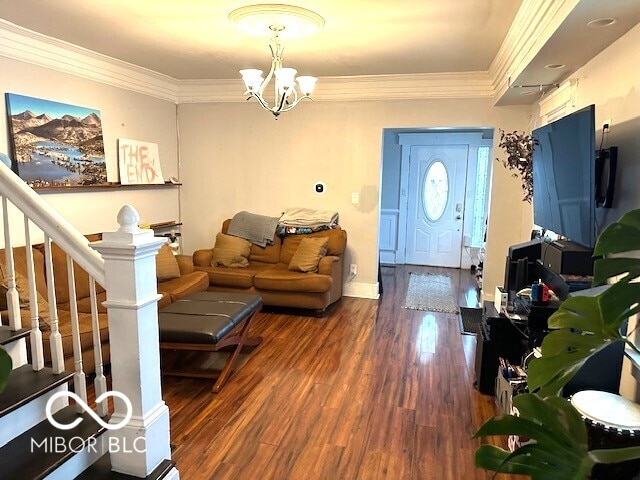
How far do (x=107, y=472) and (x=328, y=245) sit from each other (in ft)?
A: 10.9

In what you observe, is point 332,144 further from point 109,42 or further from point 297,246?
point 109,42

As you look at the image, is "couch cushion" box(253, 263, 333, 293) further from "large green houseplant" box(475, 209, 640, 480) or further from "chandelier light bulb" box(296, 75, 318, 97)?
"large green houseplant" box(475, 209, 640, 480)

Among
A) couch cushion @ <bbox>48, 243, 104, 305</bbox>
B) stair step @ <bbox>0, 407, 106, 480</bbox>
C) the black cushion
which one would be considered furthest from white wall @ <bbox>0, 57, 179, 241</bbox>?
stair step @ <bbox>0, 407, 106, 480</bbox>

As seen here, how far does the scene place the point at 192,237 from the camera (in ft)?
18.5

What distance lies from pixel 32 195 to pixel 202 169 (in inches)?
155

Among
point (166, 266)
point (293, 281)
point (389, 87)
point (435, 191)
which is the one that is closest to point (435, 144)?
point (435, 191)

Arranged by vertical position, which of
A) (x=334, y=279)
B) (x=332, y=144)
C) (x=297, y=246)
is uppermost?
(x=332, y=144)

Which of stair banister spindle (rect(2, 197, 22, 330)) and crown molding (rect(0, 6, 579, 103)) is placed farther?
crown molding (rect(0, 6, 579, 103))

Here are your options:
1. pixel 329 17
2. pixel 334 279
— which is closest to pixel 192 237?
pixel 334 279

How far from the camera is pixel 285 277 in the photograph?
4418 mm

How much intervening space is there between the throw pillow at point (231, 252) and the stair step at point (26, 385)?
299cm

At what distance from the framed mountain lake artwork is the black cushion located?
159 centimetres

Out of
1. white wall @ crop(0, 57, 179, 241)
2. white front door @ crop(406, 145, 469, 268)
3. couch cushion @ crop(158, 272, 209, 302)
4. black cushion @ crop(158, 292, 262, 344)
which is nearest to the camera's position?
black cushion @ crop(158, 292, 262, 344)

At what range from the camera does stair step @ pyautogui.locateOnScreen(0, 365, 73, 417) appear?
1558mm
